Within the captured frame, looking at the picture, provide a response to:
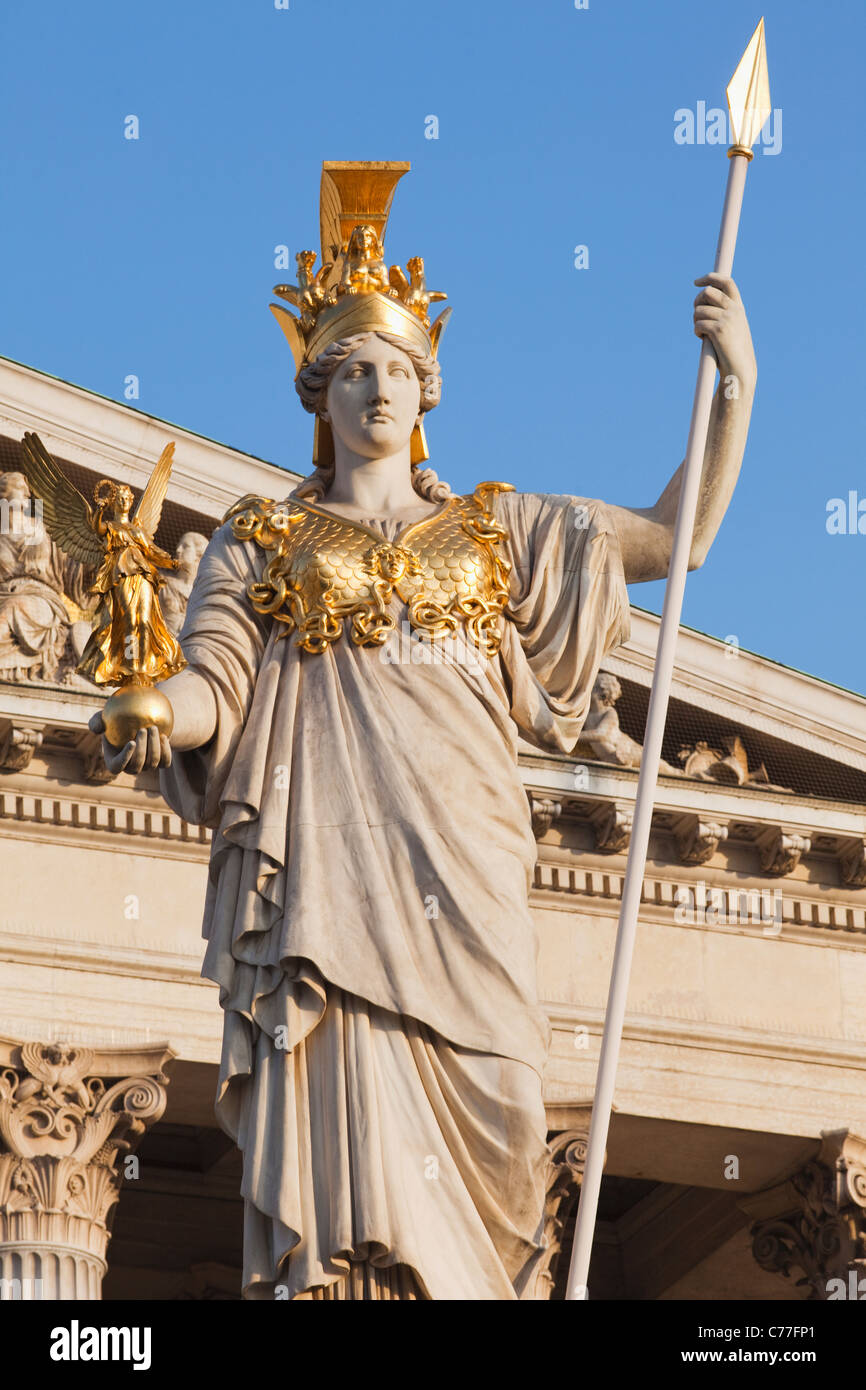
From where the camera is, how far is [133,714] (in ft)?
20.1

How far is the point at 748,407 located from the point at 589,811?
14839 millimetres

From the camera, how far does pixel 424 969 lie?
6.26 m

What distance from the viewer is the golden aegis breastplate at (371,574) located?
6.71 metres

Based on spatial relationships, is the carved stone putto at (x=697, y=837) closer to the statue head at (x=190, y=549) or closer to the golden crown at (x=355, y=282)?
the statue head at (x=190, y=549)

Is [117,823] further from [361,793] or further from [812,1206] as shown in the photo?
[361,793]

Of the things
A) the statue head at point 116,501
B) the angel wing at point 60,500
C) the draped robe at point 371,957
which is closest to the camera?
the draped robe at point 371,957

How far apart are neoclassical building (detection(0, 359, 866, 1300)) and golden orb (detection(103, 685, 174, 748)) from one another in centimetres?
1313

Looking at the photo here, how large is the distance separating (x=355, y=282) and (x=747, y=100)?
3.38 feet

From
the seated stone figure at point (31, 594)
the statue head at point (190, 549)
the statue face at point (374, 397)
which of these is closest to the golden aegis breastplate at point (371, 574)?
the statue face at point (374, 397)

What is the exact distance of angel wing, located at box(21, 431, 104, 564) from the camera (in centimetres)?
732

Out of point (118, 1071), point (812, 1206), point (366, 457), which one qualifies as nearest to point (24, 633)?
point (118, 1071)

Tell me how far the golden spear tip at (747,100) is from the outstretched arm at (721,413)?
0.33 m

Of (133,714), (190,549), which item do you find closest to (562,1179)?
(190,549)

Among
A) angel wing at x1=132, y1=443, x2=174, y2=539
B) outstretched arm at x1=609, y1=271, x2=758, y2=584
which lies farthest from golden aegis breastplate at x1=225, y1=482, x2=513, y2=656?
outstretched arm at x1=609, y1=271, x2=758, y2=584
